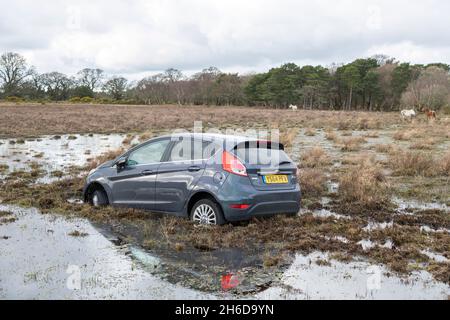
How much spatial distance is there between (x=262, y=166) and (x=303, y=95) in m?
81.9

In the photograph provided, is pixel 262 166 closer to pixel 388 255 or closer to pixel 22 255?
pixel 388 255

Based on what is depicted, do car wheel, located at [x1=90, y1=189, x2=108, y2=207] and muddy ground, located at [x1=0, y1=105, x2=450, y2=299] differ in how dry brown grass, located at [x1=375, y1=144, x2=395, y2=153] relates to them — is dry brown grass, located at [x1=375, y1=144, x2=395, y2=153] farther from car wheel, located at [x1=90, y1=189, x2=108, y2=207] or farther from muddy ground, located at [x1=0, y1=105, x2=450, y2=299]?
car wheel, located at [x1=90, y1=189, x2=108, y2=207]

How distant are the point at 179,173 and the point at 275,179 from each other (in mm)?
1643

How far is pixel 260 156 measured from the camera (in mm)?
8414

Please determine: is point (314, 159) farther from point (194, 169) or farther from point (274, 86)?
point (274, 86)

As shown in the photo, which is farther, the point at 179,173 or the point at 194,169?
the point at 179,173

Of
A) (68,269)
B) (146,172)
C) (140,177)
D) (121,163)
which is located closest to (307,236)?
(146,172)

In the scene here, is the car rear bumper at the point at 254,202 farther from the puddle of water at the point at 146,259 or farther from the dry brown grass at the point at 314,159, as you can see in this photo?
the dry brown grass at the point at 314,159

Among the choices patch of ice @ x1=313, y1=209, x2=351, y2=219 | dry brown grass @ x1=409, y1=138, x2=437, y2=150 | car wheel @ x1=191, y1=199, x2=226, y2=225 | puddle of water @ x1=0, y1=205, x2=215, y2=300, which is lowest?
puddle of water @ x1=0, y1=205, x2=215, y2=300

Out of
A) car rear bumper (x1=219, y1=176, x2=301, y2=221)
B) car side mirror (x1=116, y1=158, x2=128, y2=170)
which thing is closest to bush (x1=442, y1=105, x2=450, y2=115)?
car rear bumper (x1=219, y1=176, x2=301, y2=221)

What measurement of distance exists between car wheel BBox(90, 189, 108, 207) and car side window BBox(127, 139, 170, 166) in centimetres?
102

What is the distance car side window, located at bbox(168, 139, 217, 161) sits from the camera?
333 inches

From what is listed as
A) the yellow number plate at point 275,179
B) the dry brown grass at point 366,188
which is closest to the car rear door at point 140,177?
the yellow number plate at point 275,179

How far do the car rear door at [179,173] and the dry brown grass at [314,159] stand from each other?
7.56 m
